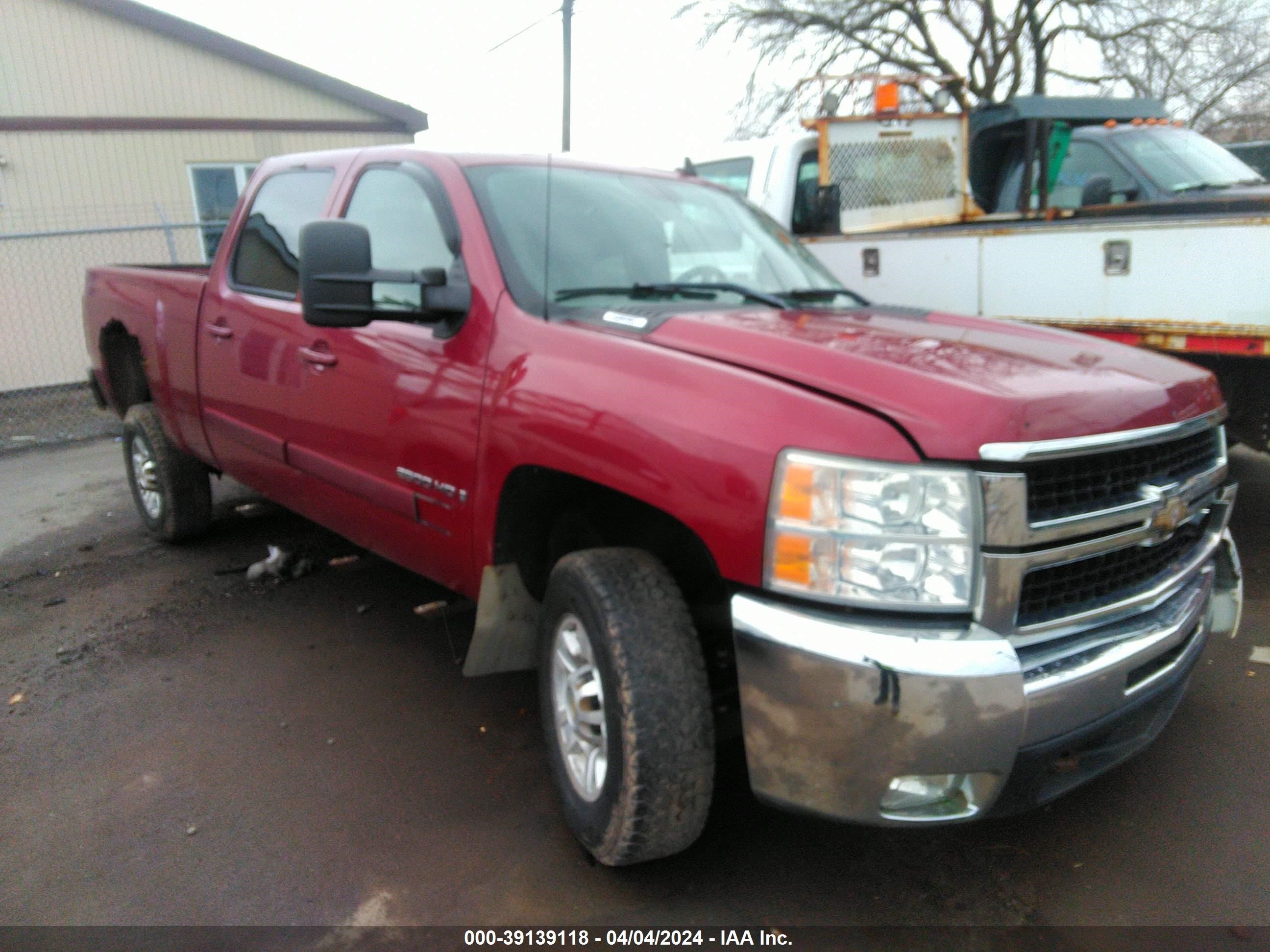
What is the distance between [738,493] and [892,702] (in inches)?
21.3

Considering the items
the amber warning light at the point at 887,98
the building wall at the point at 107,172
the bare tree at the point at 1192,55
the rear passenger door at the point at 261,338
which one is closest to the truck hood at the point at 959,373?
the rear passenger door at the point at 261,338

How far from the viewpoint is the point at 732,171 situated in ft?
24.3

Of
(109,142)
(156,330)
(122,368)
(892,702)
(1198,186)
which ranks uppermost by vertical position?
(109,142)

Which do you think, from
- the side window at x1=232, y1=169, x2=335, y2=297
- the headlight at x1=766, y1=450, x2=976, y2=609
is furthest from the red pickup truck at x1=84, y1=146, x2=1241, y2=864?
the side window at x1=232, y1=169, x2=335, y2=297

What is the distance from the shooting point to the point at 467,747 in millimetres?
3395

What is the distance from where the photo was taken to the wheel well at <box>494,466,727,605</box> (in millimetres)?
2674

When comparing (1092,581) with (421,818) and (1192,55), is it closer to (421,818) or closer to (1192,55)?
(421,818)

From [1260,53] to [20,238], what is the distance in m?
24.6

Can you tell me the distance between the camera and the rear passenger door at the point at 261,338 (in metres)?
3.95

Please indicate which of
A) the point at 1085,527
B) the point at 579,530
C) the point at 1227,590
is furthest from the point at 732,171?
the point at 1085,527

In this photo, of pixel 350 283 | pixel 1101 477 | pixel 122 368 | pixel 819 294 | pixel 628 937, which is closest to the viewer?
pixel 1101 477

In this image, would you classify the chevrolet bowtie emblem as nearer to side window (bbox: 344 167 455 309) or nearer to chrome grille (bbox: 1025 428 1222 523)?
chrome grille (bbox: 1025 428 1222 523)

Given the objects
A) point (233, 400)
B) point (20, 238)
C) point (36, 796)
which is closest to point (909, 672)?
point (36, 796)

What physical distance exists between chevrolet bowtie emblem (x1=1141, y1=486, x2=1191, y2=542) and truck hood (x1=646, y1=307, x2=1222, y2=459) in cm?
17
